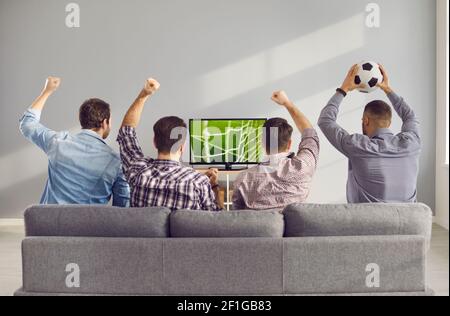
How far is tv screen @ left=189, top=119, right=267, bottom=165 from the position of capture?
19.2 ft

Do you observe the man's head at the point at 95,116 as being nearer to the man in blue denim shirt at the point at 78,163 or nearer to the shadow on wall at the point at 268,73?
the man in blue denim shirt at the point at 78,163

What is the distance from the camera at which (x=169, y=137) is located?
261cm

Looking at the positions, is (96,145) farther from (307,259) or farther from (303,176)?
(307,259)

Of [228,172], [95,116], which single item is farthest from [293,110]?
[228,172]

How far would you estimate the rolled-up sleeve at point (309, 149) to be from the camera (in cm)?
268

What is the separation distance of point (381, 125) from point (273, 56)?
318 cm

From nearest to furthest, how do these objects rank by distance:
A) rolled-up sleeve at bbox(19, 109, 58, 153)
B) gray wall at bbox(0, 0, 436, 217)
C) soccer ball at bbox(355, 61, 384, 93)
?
rolled-up sleeve at bbox(19, 109, 58, 153) → soccer ball at bbox(355, 61, 384, 93) → gray wall at bbox(0, 0, 436, 217)

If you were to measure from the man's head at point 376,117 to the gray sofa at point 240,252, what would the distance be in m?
0.74

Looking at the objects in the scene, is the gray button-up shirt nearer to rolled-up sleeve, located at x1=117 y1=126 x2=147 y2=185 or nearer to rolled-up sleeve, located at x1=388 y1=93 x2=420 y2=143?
rolled-up sleeve, located at x1=388 y1=93 x2=420 y2=143

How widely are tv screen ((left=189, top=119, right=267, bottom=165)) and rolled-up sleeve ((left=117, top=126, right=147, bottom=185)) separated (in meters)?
3.13

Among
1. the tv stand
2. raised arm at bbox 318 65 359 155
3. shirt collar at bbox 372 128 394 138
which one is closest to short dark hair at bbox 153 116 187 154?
raised arm at bbox 318 65 359 155

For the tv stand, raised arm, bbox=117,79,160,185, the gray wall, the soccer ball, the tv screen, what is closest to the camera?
raised arm, bbox=117,79,160,185

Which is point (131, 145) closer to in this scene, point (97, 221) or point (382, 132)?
point (97, 221)

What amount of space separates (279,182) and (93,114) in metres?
0.97
